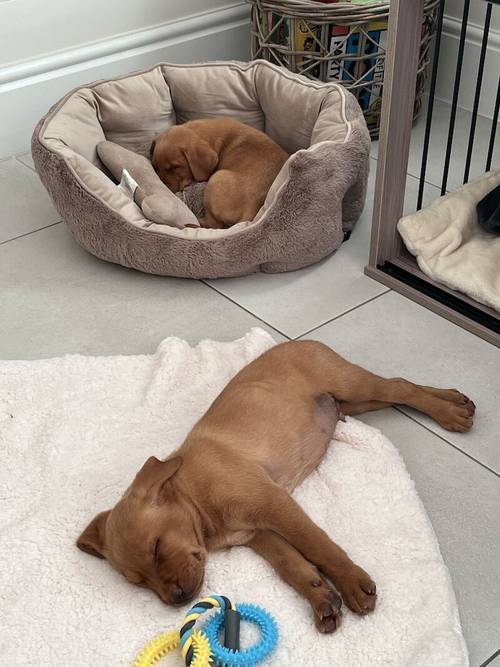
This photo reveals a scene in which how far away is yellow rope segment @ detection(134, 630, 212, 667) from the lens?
139 cm

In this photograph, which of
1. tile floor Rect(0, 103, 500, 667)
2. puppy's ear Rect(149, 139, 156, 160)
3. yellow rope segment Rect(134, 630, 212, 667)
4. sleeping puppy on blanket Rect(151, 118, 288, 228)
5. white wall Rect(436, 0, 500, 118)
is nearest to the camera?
yellow rope segment Rect(134, 630, 212, 667)

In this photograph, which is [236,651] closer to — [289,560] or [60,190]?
[289,560]

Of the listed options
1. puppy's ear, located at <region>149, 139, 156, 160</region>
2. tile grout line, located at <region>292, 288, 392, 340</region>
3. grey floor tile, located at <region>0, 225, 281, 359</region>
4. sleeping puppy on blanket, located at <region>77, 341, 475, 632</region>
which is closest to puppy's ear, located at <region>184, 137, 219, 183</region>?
puppy's ear, located at <region>149, 139, 156, 160</region>

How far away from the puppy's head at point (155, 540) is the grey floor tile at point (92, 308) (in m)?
0.71

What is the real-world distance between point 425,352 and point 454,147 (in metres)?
1.04

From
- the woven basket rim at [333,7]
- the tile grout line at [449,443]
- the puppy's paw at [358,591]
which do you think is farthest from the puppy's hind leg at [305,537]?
the woven basket rim at [333,7]

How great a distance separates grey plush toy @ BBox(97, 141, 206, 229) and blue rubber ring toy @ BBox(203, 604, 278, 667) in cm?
118

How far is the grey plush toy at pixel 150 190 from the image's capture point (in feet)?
7.88

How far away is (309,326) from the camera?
223 cm

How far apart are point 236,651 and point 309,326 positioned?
0.96 metres

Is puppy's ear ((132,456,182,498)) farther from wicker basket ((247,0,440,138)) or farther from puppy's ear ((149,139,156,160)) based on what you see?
wicker basket ((247,0,440,138))

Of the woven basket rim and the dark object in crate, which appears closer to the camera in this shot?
the dark object in crate

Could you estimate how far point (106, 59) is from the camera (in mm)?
3105

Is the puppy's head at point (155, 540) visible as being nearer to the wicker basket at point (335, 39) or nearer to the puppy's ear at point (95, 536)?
the puppy's ear at point (95, 536)
